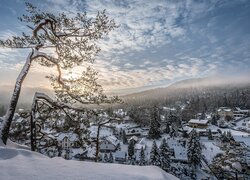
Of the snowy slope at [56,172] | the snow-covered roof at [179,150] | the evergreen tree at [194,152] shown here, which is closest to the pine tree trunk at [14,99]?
the snowy slope at [56,172]

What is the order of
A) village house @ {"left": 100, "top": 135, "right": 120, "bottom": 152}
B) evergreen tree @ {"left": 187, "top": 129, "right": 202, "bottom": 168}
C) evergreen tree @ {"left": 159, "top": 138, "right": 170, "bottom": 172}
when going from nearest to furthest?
evergreen tree @ {"left": 159, "top": 138, "right": 170, "bottom": 172}, evergreen tree @ {"left": 187, "top": 129, "right": 202, "bottom": 168}, village house @ {"left": 100, "top": 135, "right": 120, "bottom": 152}

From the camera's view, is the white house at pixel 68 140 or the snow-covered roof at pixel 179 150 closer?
the white house at pixel 68 140

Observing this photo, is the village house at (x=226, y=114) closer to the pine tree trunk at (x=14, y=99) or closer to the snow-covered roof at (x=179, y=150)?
the snow-covered roof at (x=179, y=150)

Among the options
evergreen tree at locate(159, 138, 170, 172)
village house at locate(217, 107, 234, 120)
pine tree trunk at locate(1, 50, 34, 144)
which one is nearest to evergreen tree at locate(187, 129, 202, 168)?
evergreen tree at locate(159, 138, 170, 172)

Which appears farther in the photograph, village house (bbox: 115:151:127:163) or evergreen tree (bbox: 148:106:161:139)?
evergreen tree (bbox: 148:106:161:139)

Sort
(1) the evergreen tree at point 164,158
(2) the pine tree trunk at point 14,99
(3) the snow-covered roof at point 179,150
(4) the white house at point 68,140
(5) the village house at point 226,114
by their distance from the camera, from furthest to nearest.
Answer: (5) the village house at point 226,114 → (3) the snow-covered roof at point 179,150 → (1) the evergreen tree at point 164,158 → (4) the white house at point 68,140 → (2) the pine tree trunk at point 14,99

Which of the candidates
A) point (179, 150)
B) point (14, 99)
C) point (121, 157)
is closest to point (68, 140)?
point (14, 99)

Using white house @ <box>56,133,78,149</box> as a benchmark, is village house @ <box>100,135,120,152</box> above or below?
below

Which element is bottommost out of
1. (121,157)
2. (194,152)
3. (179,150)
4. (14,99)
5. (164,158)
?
(121,157)

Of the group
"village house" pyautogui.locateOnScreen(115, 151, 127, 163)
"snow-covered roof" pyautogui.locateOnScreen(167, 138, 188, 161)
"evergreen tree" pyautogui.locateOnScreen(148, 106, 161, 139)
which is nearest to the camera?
"village house" pyautogui.locateOnScreen(115, 151, 127, 163)

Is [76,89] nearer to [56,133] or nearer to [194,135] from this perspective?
[56,133]

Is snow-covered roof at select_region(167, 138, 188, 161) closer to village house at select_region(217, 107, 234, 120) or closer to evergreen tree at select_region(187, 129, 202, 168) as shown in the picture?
evergreen tree at select_region(187, 129, 202, 168)

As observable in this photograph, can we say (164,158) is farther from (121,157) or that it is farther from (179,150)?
(179,150)

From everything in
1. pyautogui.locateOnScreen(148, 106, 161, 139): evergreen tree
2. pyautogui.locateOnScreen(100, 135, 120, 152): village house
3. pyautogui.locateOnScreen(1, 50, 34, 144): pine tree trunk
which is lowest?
pyautogui.locateOnScreen(100, 135, 120, 152): village house
